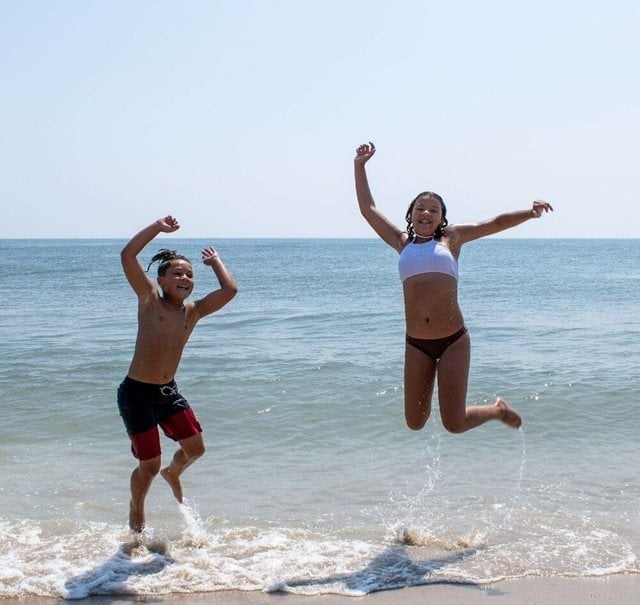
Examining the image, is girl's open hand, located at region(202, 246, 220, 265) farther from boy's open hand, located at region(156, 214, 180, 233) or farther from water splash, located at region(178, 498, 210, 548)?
water splash, located at region(178, 498, 210, 548)

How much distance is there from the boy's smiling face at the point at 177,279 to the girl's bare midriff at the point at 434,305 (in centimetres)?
161

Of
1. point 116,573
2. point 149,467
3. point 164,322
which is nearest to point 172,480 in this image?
point 149,467

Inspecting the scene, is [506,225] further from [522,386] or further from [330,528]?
[522,386]

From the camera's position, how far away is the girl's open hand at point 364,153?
22.7ft

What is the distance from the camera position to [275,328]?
768 inches

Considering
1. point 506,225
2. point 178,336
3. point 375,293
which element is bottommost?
point 375,293

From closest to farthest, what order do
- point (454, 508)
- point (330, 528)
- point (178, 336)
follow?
point (178, 336) → point (330, 528) → point (454, 508)

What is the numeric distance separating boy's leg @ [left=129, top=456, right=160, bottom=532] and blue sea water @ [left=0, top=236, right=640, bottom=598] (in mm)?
164

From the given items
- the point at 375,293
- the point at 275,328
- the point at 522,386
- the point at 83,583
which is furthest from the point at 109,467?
the point at 375,293

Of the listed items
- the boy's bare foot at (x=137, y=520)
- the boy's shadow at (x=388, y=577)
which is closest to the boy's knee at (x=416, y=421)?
the boy's shadow at (x=388, y=577)

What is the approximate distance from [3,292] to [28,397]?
73.9ft

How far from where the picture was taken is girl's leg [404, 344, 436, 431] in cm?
641

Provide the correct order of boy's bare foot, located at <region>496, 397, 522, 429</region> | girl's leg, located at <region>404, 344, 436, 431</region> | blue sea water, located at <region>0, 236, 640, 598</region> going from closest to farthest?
1. blue sea water, located at <region>0, 236, 640, 598</region>
2. girl's leg, located at <region>404, 344, 436, 431</region>
3. boy's bare foot, located at <region>496, 397, 522, 429</region>

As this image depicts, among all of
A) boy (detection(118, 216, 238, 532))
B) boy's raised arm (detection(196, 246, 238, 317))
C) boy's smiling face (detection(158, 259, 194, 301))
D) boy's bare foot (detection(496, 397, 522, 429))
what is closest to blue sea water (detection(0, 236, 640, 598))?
boy (detection(118, 216, 238, 532))
